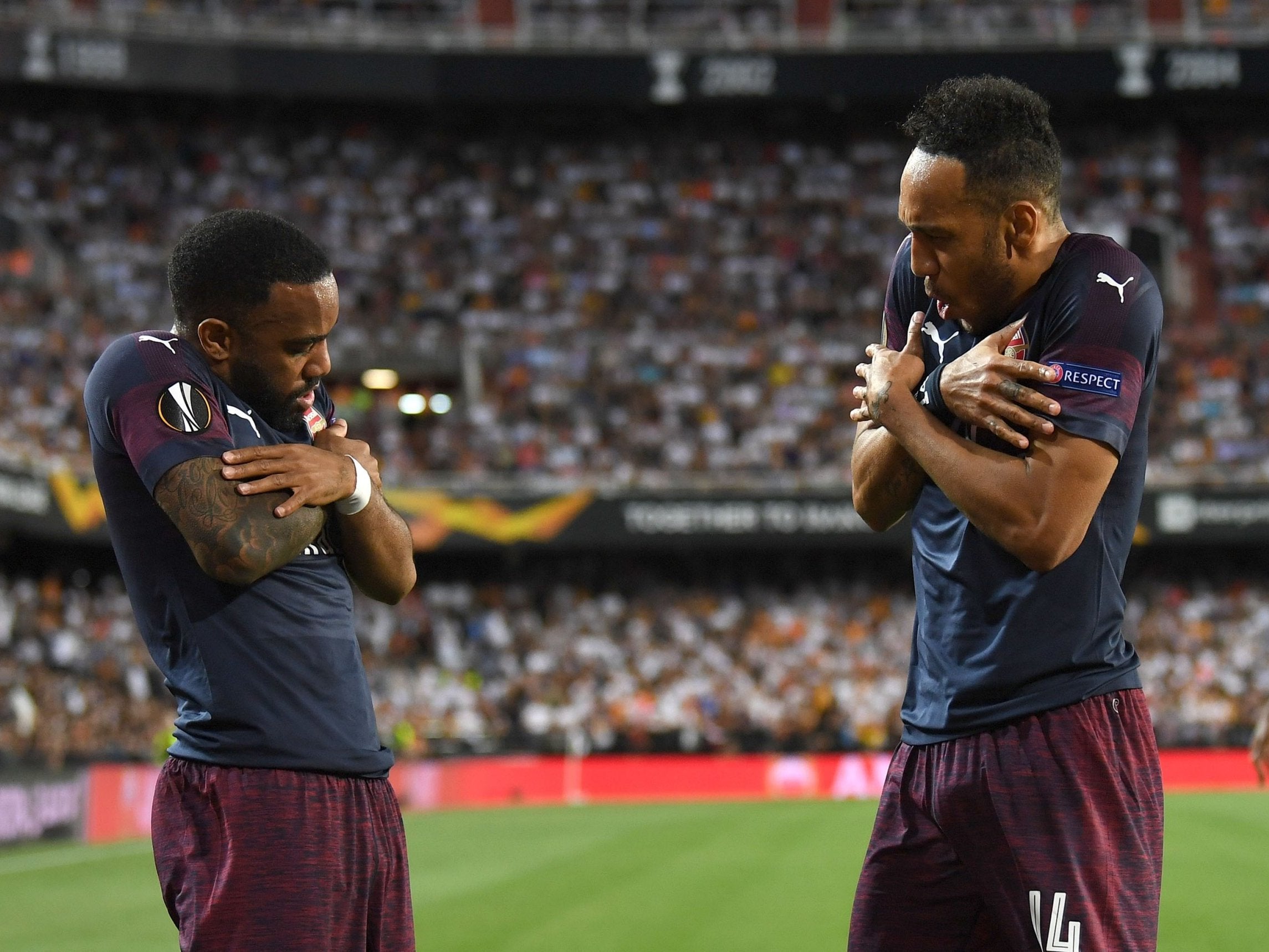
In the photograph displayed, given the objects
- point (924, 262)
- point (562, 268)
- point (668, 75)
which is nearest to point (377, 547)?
point (924, 262)

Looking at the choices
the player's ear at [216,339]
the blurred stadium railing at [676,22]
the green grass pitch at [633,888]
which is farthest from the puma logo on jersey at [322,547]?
the blurred stadium railing at [676,22]

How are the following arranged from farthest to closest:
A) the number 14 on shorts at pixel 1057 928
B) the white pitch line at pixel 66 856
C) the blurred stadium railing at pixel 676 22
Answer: the blurred stadium railing at pixel 676 22
the white pitch line at pixel 66 856
the number 14 on shorts at pixel 1057 928

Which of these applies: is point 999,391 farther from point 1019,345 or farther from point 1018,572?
point 1018,572

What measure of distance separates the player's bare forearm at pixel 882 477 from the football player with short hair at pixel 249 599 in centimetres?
114

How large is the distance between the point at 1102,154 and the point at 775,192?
25.8 feet

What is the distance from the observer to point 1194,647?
Result: 27797mm

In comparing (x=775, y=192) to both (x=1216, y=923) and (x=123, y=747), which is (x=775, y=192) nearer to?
(x=123, y=747)

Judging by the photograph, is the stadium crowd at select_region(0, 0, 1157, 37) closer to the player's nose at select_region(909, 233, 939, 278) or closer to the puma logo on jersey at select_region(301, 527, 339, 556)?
the player's nose at select_region(909, 233, 939, 278)

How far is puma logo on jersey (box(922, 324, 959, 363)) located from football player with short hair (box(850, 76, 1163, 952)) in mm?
70

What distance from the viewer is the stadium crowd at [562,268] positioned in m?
30.2

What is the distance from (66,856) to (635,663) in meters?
14.7

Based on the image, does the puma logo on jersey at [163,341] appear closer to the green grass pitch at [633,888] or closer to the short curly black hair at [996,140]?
the short curly black hair at [996,140]

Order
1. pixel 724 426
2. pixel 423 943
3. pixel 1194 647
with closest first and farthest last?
1. pixel 423 943
2. pixel 1194 647
3. pixel 724 426

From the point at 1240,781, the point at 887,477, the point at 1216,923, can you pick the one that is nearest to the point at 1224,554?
the point at 1240,781
